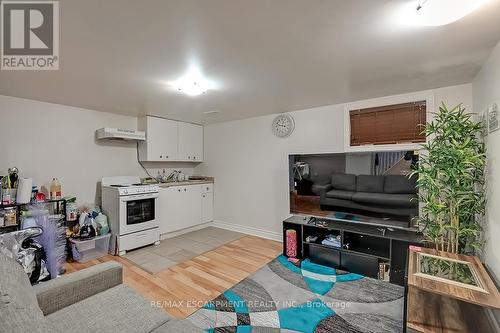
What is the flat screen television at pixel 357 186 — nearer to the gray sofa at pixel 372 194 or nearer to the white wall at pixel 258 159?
the gray sofa at pixel 372 194

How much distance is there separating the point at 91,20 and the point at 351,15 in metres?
1.55

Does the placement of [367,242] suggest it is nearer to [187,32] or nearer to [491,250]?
[491,250]

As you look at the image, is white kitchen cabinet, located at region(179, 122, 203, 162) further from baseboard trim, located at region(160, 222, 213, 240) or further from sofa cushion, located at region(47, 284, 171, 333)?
sofa cushion, located at region(47, 284, 171, 333)

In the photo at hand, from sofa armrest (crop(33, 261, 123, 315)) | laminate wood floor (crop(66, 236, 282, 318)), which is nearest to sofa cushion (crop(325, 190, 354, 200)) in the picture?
laminate wood floor (crop(66, 236, 282, 318))

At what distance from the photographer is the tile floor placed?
10.0 feet

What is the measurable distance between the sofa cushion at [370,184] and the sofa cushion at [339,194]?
120mm

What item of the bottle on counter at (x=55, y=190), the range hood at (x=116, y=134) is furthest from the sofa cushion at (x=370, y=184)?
the bottle on counter at (x=55, y=190)

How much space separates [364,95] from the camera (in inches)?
116

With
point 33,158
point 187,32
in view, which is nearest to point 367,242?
point 187,32

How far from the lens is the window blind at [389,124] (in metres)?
2.77

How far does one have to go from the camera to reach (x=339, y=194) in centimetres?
298

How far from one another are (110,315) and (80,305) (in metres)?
0.27

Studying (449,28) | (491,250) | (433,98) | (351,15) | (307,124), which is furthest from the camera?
(307,124)

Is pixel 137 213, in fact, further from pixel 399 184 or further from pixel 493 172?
pixel 493 172
